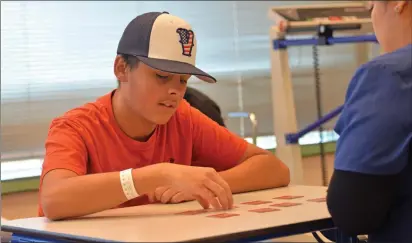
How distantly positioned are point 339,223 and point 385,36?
14.1 inches

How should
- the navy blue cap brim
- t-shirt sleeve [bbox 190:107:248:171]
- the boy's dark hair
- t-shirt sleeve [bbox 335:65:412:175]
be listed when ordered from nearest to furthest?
t-shirt sleeve [bbox 335:65:412:175], the navy blue cap brim, the boy's dark hair, t-shirt sleeve [bbox 190:107:248:171]

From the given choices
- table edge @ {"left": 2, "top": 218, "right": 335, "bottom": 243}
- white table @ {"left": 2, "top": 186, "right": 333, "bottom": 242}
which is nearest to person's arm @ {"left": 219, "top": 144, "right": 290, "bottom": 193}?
white table @ {"left": 2, "top": 186, "right": 333, "bottom": 242}

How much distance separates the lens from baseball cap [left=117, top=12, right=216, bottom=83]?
1.71 metres

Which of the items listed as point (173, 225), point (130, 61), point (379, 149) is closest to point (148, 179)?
point (173, 225)

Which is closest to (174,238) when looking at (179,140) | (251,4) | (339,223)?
(339,223)

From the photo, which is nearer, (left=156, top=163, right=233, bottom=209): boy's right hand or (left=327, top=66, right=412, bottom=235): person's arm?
(left=327, top=66, right=412, bottom=235): person's arm

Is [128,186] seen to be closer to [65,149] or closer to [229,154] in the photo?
[65,149]

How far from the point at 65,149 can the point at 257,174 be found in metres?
0.53

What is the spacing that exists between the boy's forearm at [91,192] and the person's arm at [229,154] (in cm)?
45

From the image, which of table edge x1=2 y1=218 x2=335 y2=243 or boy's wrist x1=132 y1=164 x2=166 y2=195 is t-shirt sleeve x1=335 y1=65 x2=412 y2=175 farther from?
boy's wrist x1=132 y1=164 x2=166 y2=195

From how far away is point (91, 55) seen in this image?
3182 millimetres

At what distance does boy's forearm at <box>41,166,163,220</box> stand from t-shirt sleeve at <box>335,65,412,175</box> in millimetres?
464

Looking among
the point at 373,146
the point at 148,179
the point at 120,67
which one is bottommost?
the point at 148,179

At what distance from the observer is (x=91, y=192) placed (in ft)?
4.98
